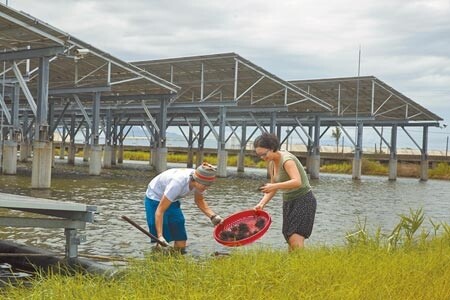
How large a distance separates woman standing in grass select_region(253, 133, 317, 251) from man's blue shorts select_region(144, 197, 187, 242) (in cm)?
101

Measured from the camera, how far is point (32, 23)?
65.6ft

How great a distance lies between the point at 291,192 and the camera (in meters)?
6.96

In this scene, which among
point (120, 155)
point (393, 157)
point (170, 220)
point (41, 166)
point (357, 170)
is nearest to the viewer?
point (170, 220)

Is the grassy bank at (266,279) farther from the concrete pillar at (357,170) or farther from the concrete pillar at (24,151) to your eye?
the concrete pillar at (24,151)

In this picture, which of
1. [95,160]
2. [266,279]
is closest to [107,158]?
[95,160]

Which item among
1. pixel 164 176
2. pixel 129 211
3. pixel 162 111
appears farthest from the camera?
pixel 162 111

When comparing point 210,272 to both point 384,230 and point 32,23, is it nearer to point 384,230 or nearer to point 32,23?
point 384,230

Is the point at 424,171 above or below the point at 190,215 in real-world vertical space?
above

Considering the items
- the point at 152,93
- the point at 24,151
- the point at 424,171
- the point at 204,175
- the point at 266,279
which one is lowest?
the point at 424,171

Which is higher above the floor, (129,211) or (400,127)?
(400,127)

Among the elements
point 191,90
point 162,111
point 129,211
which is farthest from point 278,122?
point 129,211

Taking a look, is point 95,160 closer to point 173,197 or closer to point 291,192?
point 173,197

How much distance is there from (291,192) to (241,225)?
2.80 feet

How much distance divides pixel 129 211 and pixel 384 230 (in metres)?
5.63
